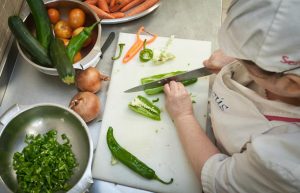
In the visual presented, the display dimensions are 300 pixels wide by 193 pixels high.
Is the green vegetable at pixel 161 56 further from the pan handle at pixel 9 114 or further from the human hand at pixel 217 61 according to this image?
the pan handle at pixel 9 114

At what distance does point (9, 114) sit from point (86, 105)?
0.20 metres

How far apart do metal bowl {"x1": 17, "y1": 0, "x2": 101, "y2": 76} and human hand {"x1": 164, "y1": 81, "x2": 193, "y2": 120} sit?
0.74 feet

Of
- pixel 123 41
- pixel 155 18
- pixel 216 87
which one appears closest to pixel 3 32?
pixel 123 41

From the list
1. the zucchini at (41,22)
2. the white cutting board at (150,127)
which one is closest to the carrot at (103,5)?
the white cutting board at (150,127)

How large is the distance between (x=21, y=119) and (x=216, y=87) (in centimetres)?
52

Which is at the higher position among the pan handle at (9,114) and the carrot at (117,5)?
the carrot at (117,5)

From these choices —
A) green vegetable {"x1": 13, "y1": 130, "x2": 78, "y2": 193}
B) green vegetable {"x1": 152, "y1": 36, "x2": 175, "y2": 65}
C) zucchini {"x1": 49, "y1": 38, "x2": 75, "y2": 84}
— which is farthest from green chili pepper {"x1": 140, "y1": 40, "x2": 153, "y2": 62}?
green vegetable {"x1": 13, "y1": 130, "x2": 78, "y2": 193}

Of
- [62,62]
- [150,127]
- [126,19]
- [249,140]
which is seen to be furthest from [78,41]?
[249,140]

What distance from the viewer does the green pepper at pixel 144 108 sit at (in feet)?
3.12

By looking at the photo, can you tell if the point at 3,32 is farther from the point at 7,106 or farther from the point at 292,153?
the point at 292,153

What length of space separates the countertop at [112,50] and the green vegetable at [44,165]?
81mm

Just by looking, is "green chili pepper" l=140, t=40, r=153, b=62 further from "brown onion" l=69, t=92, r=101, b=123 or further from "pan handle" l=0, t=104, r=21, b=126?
"pan handle" l=0, t=104, r=21, b=126

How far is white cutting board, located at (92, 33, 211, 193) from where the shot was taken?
2.87 ft

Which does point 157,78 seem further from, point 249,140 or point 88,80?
point 249,140
